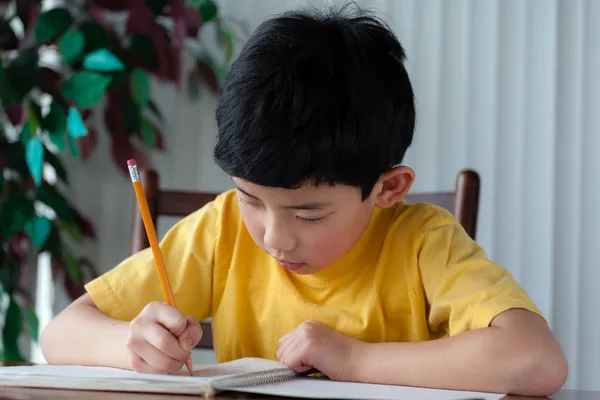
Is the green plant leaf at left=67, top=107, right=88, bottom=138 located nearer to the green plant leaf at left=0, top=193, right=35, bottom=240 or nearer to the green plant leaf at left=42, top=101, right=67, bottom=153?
the green plant leaf at left=42, top=101, right=67, bottom=153

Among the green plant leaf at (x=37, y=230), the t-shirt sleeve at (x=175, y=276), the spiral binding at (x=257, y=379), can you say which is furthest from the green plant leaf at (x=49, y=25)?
the spiral binding at (x=257, y=379)

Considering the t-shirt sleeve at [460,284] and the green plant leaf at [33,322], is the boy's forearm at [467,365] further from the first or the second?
the green plant leaf at [33,322]

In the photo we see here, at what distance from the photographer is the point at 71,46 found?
1549 mm

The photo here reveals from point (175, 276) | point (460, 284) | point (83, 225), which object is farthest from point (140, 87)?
point (460, 284)

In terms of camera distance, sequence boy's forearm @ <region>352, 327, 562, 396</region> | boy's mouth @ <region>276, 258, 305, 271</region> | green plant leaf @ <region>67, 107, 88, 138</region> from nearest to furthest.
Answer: boy's forearm @ <region>352, 327, 562, 396</region> → boy's mouth @ <region>276, 258, 305, 271</region> → green plant leaf @ <region>67, 107, 88, 138</region>

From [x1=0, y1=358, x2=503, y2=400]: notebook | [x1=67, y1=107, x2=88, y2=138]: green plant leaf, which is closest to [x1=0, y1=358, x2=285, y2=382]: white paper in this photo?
[x1=0, y1=358, x2=503, y2=400]: notebook

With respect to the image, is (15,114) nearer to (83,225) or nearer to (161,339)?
(83,225)

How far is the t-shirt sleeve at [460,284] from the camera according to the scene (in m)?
0.79

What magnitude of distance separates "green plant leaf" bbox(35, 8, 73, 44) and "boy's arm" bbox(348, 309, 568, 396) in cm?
104

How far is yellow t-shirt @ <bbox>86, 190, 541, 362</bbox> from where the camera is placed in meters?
0.89

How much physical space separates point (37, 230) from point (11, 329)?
204mm

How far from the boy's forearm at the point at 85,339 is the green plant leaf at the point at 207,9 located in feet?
2.91

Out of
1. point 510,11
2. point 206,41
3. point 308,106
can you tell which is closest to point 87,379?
point 308,106

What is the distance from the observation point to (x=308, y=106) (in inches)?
29.9
